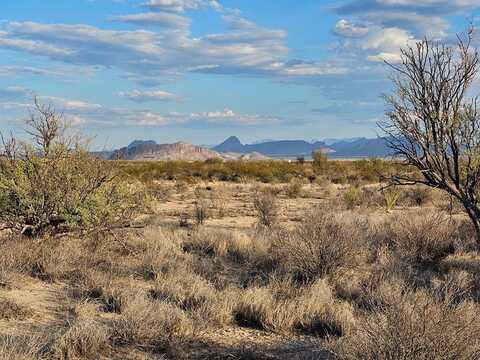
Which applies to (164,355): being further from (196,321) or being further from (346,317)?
(346,317)

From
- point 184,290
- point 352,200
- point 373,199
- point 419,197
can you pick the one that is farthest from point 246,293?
point 419,197

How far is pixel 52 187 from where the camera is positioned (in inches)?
452

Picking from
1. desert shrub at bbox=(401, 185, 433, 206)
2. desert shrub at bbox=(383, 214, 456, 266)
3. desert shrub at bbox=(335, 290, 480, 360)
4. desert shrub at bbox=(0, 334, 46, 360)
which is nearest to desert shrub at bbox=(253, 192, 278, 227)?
desert shrub at bbox=(383, 214, 456, 266)

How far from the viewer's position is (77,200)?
11.6 metres

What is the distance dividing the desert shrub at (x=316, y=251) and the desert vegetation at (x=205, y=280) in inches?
1.0

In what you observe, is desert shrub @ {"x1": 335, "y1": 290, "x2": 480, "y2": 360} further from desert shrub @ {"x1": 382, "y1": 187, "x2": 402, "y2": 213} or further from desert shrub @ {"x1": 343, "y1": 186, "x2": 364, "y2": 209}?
desert shrub @ {"x1": 343, "y1": 186, "x2": 364, "y2": 209}

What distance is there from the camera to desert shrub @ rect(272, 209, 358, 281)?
10164mm

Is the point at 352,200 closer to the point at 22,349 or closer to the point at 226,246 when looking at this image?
the point at 226,246

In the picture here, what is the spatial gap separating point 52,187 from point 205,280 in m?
4.10

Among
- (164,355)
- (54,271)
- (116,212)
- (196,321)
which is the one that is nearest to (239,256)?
(116,212)

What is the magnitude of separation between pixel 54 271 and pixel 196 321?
3.54 metres

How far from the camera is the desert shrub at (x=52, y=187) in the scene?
11.4m

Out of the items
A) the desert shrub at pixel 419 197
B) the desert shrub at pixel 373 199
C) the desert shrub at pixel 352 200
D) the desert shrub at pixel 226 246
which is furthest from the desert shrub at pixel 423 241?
the desert shrub at pixel 419 197

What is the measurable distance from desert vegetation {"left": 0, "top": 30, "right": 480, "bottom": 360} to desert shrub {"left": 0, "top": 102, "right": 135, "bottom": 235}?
28 millimetres
